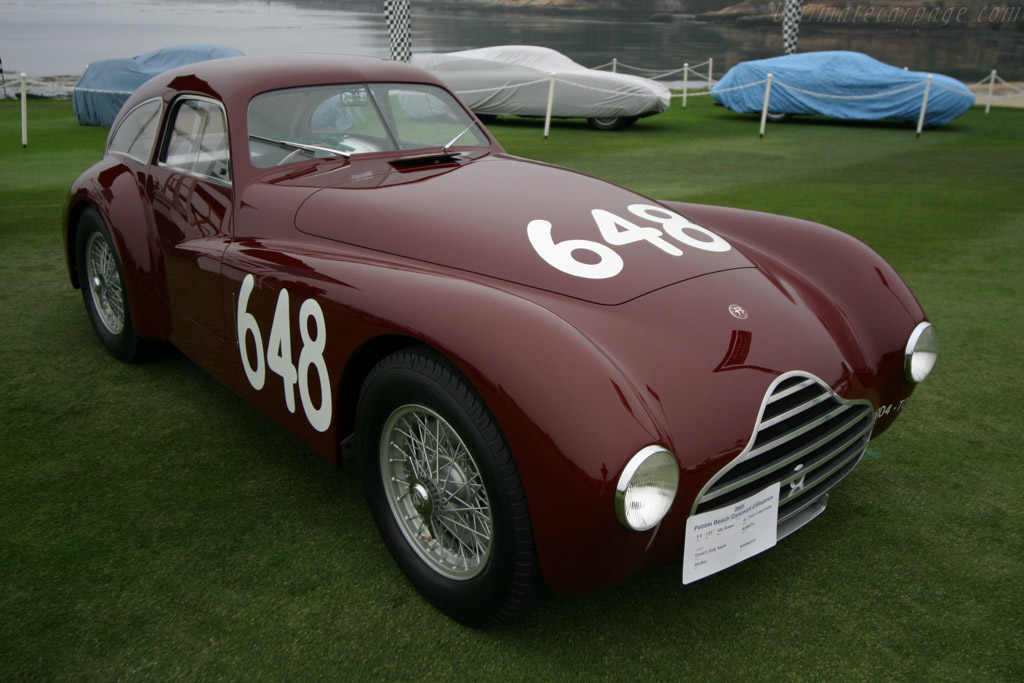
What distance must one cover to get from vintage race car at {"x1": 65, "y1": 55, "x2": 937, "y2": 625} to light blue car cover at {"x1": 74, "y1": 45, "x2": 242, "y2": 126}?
1100 centimetres

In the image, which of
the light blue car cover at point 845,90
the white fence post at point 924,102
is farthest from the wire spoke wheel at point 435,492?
the light blue car cover at point 845,90

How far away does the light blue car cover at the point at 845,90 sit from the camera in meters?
14.3

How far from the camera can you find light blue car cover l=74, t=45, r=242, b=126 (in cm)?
1365

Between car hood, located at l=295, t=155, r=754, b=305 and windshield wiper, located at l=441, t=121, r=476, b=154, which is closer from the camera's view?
car hood, located at l=295, t=155, r=754, b=305

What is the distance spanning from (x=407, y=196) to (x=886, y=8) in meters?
50.6

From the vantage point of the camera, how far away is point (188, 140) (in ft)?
11.0

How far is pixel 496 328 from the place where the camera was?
6.34ft

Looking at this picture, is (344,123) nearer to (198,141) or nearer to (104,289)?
(198,141)

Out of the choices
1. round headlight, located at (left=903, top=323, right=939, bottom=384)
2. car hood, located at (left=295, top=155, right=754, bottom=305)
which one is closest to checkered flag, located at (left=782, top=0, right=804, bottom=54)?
car hood, located at (left=295, top=155, right=754, bottom=305)

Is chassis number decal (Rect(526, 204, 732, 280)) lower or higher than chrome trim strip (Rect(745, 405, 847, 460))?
higher

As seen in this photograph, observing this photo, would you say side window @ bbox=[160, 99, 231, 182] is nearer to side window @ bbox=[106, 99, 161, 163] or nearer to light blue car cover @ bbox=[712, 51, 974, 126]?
side window @ bbox=[106, 99, 161, 163]

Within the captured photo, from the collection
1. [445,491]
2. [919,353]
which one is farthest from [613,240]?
[919,353]

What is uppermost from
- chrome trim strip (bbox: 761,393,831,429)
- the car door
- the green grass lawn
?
the car door

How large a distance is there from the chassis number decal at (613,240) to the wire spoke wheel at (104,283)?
2.33 m
